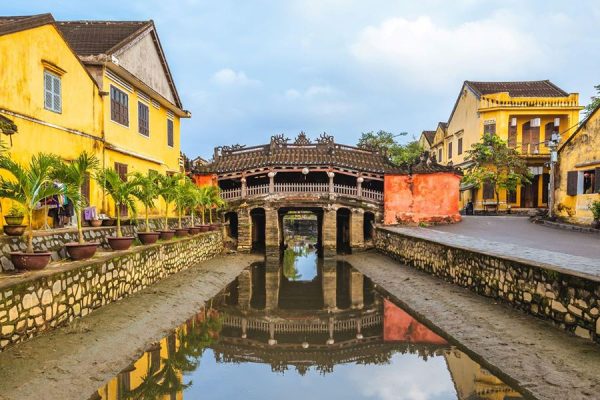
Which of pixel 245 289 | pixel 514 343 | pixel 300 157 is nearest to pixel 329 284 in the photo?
pixel 245 289

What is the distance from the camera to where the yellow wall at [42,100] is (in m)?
10.6

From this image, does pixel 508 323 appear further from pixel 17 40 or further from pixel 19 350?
pixel 17 40

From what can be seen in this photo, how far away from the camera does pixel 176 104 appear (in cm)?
2211

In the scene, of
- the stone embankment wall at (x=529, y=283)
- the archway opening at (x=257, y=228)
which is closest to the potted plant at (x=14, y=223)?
the stone embankment wall at (x=529, y=283)

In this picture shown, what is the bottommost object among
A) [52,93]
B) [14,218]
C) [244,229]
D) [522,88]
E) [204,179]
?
[244,229]

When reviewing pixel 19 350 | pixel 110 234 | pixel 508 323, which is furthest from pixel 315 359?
pixel 110 234

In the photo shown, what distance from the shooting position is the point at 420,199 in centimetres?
2494

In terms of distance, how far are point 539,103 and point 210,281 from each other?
2757cm

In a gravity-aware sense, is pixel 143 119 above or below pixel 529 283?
above

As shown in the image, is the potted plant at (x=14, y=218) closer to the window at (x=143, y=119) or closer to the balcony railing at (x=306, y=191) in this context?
the window at (x=143, y=119)

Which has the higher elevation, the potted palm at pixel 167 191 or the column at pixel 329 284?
the potted palm at pixel 167 191

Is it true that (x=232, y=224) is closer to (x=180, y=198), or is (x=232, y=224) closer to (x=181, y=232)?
(x=181, y=232)

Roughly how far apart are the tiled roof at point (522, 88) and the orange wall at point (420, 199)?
37.3 ft

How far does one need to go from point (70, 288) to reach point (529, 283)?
A: 8.64 meters
